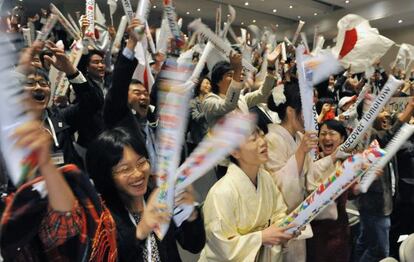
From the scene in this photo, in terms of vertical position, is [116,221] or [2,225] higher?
[2,225]

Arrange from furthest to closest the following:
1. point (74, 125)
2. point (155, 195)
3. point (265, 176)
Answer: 1. point (74, 125)
2. point (265, 176)
3. point (155, 195)

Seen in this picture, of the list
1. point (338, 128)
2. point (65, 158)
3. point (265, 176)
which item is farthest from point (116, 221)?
point (338, 128)

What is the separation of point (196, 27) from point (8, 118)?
6.32 feet

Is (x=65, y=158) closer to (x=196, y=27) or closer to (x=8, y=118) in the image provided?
(x=196, y=27)

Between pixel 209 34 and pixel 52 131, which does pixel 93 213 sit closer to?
pixel 52 131

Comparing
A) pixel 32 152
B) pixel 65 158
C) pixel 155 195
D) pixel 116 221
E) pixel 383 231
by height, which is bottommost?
pixel 383 231

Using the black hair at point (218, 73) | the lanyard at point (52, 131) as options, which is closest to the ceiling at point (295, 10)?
the black hair at point (218, 73)

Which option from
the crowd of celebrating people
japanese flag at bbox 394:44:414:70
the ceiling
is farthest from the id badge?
the ceiling

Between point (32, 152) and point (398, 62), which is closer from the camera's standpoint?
point (32, 152)

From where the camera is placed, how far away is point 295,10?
37.6 feet

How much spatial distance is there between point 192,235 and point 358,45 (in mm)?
1969

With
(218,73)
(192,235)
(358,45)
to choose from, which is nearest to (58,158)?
(192,235)

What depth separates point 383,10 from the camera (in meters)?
10.1

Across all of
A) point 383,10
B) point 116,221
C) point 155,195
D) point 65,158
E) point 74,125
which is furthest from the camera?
point 383,10
